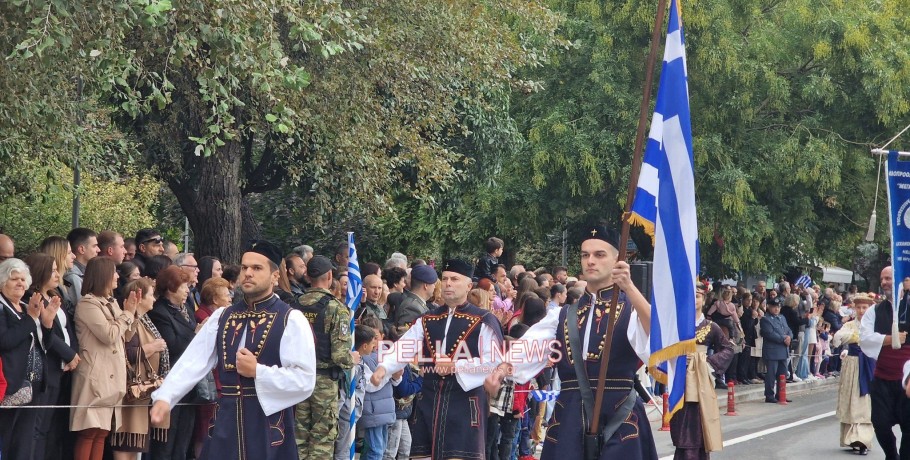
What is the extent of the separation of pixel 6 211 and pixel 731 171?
13727 mm

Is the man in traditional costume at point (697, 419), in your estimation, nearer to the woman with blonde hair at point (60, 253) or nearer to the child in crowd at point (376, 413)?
the child in crowd at point (376, 413)

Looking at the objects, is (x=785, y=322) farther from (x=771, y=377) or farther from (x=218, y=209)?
(x=218, y=209)

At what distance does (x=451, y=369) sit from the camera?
912 cm

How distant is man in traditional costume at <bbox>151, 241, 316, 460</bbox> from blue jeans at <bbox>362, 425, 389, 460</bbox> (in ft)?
11.2

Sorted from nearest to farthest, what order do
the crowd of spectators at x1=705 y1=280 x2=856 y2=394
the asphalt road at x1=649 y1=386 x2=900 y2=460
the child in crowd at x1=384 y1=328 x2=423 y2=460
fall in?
1. the child in crowd at x1=384 y1=328 x2=423 y2=460
2. the asphalt road at x1=649 y1=386 x2=900 y2=460
3. the crowd of spectators at x1=705 y1=280 x2=856 y2=394

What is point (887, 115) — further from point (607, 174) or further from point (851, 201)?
point (607, 174)

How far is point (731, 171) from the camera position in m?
22.9

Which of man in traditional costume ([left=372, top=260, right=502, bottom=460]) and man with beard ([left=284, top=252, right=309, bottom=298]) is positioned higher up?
man with beard ([left=284, top=252, right=309, bottom=298])

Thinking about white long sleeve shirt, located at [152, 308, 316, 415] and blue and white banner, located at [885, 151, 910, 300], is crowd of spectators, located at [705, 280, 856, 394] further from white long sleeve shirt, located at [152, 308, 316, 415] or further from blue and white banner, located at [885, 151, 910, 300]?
white long sleeve shirt, located at [152, 308, 316, 415]

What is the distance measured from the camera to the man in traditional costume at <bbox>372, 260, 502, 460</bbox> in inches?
360

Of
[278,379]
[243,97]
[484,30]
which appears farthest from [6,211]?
[278,379]

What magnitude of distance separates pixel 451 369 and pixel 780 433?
27.2ft

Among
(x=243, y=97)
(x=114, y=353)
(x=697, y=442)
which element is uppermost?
(x=243, y=97)

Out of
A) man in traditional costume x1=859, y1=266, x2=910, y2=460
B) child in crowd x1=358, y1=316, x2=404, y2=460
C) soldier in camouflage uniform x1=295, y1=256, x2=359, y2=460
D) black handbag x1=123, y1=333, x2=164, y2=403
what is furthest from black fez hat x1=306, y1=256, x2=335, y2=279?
man in traditional costume x1=859, y1=266, x2=910, y2=460
